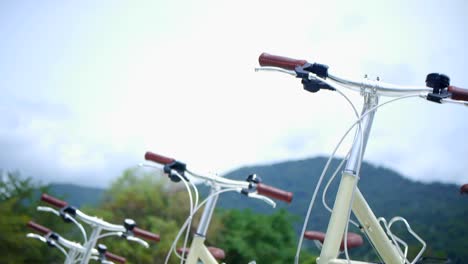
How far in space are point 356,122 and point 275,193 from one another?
0.78m

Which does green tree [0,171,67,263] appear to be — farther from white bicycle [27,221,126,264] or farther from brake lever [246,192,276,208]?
brake lever [246,192,276,208]

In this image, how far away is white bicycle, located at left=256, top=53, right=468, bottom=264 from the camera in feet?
3.84

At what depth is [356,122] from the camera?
119cm

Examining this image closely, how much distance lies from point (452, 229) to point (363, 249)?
1.33 m

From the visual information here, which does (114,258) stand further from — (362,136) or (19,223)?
(19,223)

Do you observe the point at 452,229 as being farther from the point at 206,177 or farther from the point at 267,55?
the point at 267,55

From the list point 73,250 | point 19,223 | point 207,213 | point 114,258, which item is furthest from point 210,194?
point 19,223

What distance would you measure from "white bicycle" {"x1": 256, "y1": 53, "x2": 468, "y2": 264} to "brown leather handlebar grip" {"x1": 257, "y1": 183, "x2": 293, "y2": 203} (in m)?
0.49

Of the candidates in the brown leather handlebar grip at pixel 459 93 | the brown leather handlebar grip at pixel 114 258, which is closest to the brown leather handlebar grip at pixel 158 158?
the brown leather handlebar grip at pixel 459 93

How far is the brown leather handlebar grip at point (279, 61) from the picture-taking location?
4.32ft

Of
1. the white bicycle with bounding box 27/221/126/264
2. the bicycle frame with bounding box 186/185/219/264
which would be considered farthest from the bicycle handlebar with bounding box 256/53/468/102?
the white bicycle with bounding box 27/221/126/264

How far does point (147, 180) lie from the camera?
414 inches

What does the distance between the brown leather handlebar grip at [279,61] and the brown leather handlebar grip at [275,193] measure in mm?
635

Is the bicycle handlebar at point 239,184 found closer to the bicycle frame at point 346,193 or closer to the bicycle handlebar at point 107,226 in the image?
the bicycle frame at point 346,193
